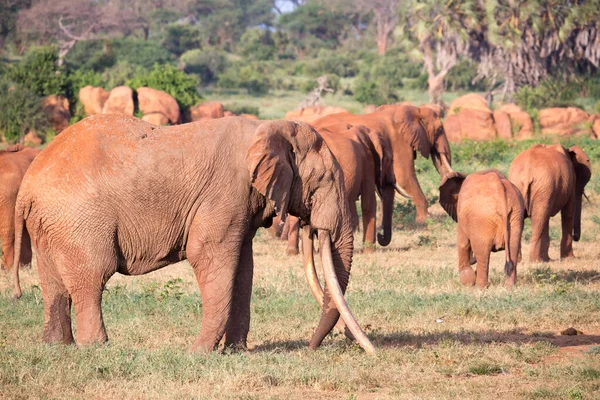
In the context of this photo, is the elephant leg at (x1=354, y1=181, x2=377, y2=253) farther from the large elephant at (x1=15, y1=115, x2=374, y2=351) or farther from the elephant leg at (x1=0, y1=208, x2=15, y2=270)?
the large elephant at (x1=15, y1=115, x2=374, y2=351)

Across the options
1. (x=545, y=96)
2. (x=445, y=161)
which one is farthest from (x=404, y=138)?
(x=545, y=96)

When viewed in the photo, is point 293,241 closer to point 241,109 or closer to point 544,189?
point 544,189

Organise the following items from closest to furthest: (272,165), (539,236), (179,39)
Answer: (272,165)
(539,236)
(179,39)

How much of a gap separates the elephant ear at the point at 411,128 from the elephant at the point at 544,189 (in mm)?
4175

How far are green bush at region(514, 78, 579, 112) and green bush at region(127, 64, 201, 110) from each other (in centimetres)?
1136

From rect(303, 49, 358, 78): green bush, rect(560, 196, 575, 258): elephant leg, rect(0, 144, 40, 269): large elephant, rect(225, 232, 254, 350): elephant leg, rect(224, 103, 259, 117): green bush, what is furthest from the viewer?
rect(303, 49, 358, 78): green bush

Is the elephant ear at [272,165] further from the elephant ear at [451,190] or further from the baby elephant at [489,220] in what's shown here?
the elephant ear at [451,190]

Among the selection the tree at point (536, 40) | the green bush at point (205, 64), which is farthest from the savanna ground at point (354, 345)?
the green bush at point (205, 64)

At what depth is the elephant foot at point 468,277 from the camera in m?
11.5

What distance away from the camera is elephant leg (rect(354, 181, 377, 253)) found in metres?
14.7

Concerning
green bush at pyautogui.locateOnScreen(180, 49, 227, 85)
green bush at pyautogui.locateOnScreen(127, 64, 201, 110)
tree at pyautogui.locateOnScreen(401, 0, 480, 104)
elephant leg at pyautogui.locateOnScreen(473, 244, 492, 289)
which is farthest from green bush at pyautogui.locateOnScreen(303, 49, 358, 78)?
elephant leg at pyautogui.locateOnScreen(473, 244, 492, 289)

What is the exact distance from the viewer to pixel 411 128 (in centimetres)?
1812

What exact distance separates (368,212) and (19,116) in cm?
1967

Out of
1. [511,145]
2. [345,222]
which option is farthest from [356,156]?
[511,145]
